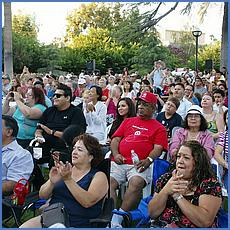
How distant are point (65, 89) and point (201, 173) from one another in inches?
114

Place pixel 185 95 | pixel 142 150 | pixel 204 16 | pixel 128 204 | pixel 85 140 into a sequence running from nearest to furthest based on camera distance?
1. pixel 85 140
2. pixel 128 204
3. pixel 142 150
4. pixel 185 95
5. pixel 204 16

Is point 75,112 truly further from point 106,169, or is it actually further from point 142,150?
point 106,169

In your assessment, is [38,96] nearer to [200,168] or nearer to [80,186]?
[80,186]

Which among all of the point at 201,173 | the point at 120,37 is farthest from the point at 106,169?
the point at 120,37

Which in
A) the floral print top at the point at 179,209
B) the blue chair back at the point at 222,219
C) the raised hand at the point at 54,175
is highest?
the raised hand at the point at 54,175

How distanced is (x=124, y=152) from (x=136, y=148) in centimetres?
16

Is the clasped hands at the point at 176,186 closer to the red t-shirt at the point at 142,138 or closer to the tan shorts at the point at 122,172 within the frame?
the tan shorts at the point at 122,172

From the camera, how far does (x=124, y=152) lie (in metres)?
4.91

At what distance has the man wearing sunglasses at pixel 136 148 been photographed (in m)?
4.51

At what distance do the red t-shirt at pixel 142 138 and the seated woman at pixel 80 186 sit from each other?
3.98ft

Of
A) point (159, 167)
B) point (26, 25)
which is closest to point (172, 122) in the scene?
point (159, 167)

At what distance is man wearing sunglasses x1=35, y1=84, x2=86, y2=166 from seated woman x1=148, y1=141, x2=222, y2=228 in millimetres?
2441

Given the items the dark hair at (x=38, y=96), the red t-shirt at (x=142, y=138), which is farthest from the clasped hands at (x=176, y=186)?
the dark hair at (x=38, y=96)

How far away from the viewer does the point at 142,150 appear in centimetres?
482
